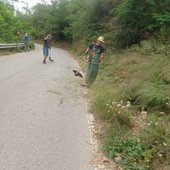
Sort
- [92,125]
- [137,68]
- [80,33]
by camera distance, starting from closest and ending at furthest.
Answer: [92,125]
[137,68]
[80,33]

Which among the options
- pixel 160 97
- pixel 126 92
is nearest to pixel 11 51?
pixel 126 92

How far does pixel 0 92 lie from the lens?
8.59m

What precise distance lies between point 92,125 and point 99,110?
2.31ft

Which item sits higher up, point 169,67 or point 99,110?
point 169,67

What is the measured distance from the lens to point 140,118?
21.8ft

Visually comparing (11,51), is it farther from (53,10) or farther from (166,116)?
(53,10)

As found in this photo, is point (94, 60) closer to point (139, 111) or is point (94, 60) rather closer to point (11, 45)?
point (139, 111)

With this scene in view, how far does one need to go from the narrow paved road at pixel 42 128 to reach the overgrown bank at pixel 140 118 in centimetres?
55

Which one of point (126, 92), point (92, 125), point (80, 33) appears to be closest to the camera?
point (92, 125)

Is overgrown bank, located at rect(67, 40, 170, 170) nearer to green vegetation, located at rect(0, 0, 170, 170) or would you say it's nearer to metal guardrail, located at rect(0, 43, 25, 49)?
green vegetation, located at rect(0, 0, 170, 170)

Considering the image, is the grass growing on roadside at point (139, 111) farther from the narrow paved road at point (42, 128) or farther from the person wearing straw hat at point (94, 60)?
the person wearing straw hat at point (94, 60)

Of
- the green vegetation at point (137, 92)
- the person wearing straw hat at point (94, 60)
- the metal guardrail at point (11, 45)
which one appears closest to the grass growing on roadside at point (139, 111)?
the green vegetation at point (137, 92)

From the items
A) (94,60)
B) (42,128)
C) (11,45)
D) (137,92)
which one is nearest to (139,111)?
(137,92)

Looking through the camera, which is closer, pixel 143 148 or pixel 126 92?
pixel 143 148
